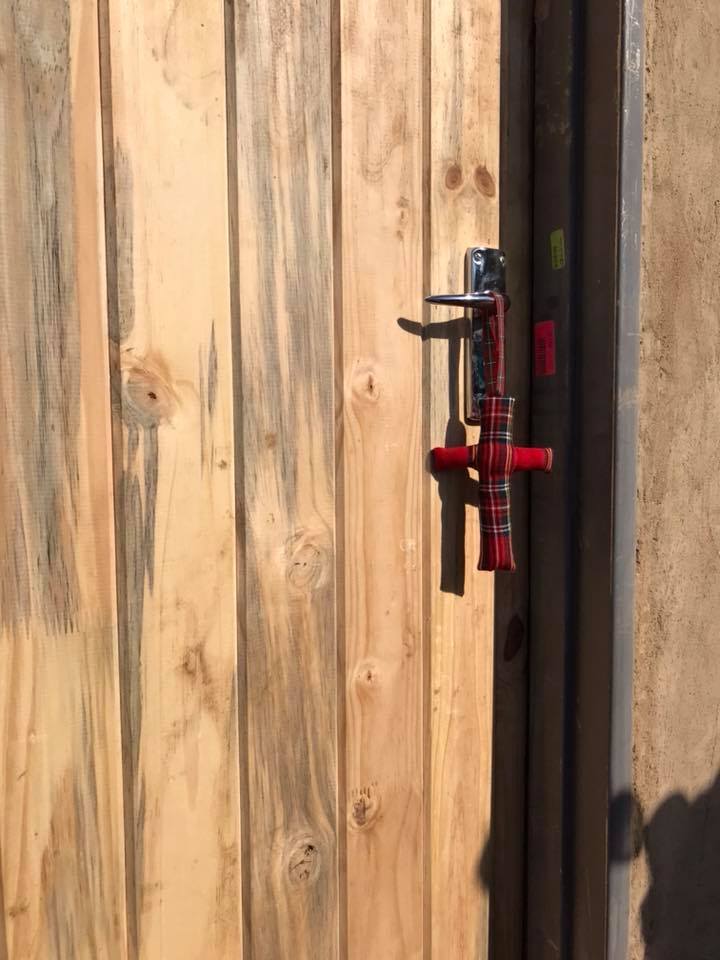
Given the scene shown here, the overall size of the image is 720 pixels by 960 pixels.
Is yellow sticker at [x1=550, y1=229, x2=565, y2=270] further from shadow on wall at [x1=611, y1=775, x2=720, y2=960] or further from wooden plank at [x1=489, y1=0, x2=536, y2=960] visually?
shadow on wall at [x1=611, y1=775, x2=720, y2=960]

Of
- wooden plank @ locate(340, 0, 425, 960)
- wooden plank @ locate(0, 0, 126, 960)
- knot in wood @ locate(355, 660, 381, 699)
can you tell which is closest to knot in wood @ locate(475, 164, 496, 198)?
wooden plank @ locate(340, 0, 425, 960)

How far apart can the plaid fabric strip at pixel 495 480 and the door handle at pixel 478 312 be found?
1.8 inches

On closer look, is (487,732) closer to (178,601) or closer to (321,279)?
(178,601)

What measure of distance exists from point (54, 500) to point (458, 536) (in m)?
0.61

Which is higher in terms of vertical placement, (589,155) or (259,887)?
(589,155)

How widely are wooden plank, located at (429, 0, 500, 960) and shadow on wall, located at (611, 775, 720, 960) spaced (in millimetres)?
269

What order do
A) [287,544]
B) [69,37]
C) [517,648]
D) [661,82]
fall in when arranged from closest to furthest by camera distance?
[69,37]
[287,544]
[661,82]
[517,648]

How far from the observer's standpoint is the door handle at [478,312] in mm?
1194

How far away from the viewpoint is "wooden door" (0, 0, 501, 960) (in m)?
0.93

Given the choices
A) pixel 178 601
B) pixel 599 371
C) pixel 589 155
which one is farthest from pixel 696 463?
pixel 178 601

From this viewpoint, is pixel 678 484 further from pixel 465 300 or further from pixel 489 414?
pixel 465 300

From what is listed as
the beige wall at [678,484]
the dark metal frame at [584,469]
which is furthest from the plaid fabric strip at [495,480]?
the beige wall at [678,484]

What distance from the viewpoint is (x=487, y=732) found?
1.27 meters

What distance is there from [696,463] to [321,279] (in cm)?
69
